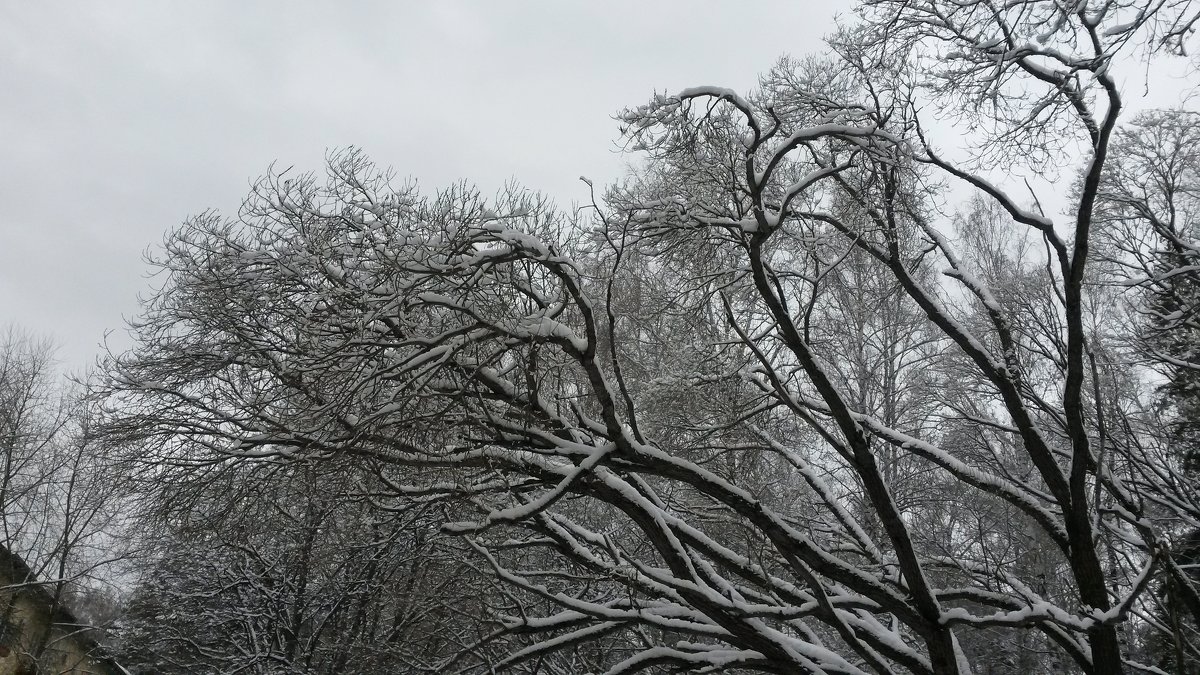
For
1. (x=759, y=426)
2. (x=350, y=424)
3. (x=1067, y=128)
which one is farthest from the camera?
(x=759, y=426)

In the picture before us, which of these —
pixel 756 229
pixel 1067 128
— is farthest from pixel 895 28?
pixel 756 229

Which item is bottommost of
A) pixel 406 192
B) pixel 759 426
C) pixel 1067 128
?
pixel 759 426

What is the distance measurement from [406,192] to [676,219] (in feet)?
7.45

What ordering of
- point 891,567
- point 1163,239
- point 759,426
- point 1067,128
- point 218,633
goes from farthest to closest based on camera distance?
1. point 218,633
2. point 759,426
3. point 1163,239
4. point 891,567
5. point 1067,128

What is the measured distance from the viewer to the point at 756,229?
629 centimetres

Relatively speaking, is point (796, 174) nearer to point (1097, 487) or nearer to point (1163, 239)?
point (1163, 239)

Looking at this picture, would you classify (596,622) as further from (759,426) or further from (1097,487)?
(1097,487)

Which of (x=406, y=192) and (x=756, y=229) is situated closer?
(x=756, y=229)

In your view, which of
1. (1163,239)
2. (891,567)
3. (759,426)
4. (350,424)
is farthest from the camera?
(759,426)

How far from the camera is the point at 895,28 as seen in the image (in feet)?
22.1

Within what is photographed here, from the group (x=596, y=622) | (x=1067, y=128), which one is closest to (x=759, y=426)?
(x=596, y=622)

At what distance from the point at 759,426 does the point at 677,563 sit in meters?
3.08

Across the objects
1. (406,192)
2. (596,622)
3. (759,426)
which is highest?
(406,192)

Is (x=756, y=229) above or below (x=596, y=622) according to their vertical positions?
above
